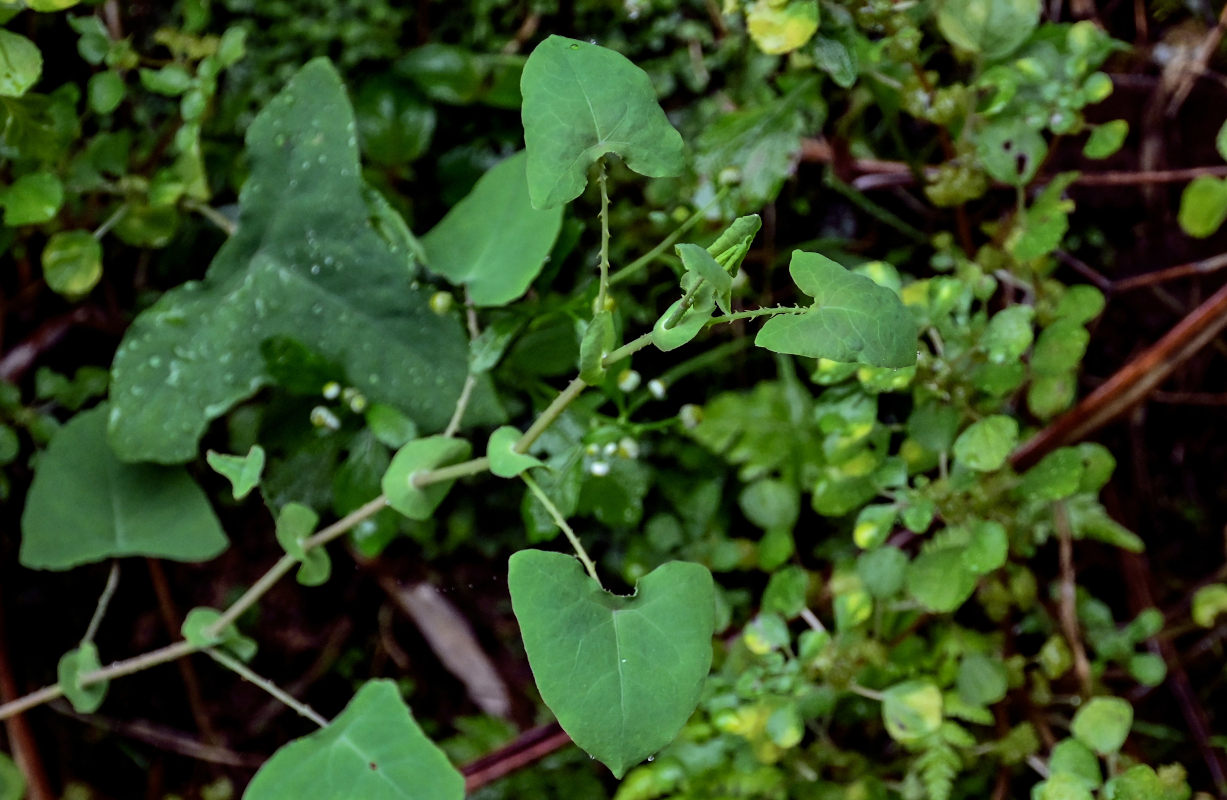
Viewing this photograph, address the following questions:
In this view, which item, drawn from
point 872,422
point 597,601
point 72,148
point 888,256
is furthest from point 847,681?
point 72,148

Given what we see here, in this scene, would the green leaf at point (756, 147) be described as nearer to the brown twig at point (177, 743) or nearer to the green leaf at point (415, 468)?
the green leaf at point (415, 468)

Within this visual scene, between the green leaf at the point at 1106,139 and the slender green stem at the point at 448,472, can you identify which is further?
the green leaf at the point at 1106,139

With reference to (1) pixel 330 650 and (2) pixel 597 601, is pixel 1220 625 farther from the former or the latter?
(1) pixel 330 650

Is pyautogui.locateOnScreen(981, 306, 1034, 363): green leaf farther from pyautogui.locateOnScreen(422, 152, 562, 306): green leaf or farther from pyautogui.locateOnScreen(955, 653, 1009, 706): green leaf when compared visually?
pyautogui.locateOnScreen(422, 152, 562, 306): green leaf

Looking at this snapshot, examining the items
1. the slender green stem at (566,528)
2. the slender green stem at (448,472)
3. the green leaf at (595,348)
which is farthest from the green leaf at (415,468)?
the green leaf at (595,348)

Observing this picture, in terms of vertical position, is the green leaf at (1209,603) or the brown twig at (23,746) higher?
the green leaf at (1209,603)
